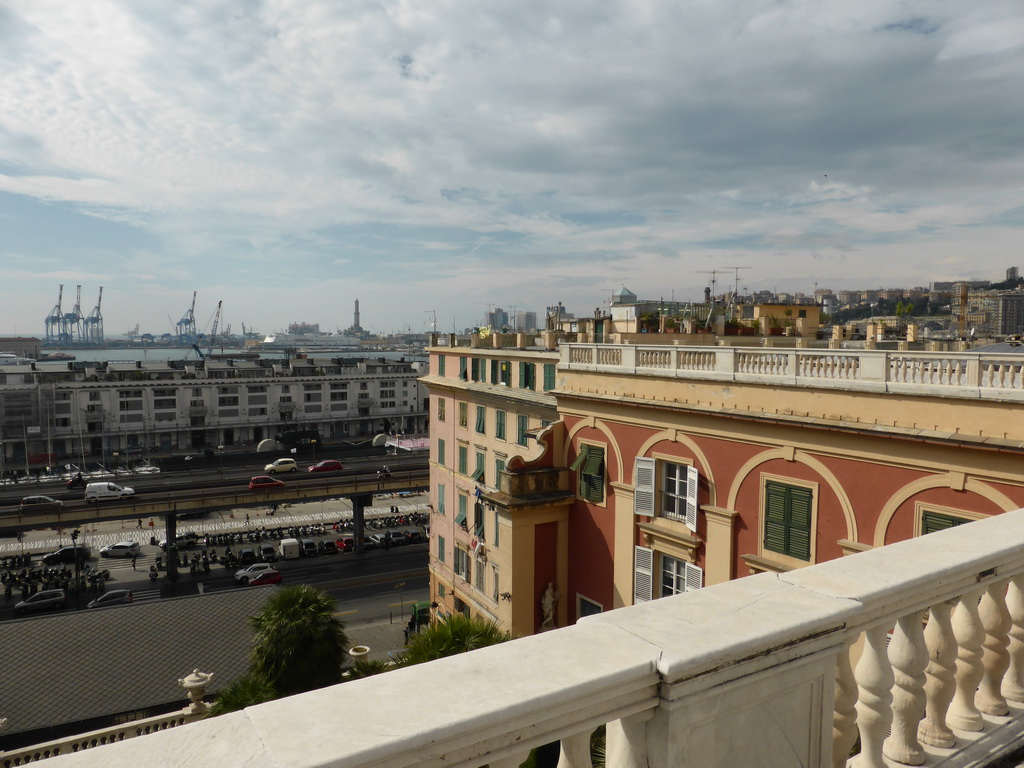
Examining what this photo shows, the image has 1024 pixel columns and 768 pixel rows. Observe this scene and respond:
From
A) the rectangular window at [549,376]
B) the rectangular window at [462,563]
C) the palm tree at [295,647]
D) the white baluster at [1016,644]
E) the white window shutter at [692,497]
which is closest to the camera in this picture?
the white baluster at [1016,644]

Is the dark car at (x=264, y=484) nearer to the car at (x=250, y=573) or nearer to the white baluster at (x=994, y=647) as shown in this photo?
the car at (x=250, y=573)

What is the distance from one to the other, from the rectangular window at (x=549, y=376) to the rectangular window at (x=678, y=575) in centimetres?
1159

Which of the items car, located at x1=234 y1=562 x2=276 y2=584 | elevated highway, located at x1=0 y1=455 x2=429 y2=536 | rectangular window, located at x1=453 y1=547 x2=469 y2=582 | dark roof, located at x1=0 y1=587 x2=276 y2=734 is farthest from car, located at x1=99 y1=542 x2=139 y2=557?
dark roof, located at x1=0 y1=587 x2=276 y2=734

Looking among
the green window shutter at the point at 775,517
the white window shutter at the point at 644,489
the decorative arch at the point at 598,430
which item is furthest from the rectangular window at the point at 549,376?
the green window shutter at the point at 775,517

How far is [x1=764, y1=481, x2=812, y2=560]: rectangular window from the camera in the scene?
1416 centimetres

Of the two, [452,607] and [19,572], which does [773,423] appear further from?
[19,572]

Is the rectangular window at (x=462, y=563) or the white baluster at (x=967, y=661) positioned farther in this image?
the rectangular window at (x=462, y=563)

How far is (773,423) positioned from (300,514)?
204ft

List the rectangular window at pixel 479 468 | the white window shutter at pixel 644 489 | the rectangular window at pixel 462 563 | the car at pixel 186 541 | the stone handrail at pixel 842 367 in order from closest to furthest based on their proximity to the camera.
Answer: the stone handrail at pixel 842 367 < the white window shutter at pixel 644 489 < the rectangular window at pixel 479 468 < the rectangular window at pixel 462 563 < the car at pixel 186 541

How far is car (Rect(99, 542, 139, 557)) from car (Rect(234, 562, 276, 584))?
501 inches

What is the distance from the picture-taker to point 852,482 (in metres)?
13.3

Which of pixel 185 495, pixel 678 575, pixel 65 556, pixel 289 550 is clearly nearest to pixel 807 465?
pixel 678 575

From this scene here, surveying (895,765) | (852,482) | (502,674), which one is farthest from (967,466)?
(502,674)

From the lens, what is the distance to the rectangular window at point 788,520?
46.5ft
